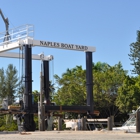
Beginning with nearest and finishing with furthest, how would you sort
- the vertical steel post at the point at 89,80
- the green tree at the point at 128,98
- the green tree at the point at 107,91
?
the vertical steel post at the point at 89,80, the green tree at the point at 128,98, the green tree at the point at 107,91

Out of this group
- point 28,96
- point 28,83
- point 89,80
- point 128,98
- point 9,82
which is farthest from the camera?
point 9,82

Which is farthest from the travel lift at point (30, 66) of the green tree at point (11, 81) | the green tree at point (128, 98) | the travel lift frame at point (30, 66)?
the green tree at point (11, 81)

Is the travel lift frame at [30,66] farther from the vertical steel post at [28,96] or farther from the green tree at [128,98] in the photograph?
the green tree at [128,98]

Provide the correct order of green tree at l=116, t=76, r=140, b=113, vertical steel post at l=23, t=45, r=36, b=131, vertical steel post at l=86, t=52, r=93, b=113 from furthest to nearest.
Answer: green tree at l=116, t=76, r=140, b=113 < vertical steel post at l=86, t=52, r=93, b=113 < vertical steel post at l=23, t=45, r=36, b=131

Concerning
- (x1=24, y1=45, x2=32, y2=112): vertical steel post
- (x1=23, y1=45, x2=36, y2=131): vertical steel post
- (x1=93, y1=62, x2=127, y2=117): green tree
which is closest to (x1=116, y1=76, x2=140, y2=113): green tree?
(x1=93, y1=62, x2=127, y2=117): green tree

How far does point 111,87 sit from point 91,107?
2126 centimetres

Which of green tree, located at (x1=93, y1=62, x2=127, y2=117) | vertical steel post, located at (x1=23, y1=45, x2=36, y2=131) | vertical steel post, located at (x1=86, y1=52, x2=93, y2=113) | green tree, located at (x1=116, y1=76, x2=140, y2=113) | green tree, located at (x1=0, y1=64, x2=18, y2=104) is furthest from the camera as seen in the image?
green tree, located at (x1=0, y1=64, x2=18, y2=104)

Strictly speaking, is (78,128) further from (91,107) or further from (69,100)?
(69,100)

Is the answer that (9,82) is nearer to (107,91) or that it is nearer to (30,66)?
(107,91)

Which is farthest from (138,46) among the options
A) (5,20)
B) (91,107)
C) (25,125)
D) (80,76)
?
(25,125)

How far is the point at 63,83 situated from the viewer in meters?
58.8

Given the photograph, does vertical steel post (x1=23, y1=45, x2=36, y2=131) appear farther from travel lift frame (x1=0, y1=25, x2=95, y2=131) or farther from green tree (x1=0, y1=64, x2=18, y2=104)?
green tree (x1=0, y1=64, x2=18, y2=104)

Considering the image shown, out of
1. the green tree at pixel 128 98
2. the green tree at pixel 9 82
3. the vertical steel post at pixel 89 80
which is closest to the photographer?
the vertical steel post at pixel 89 80

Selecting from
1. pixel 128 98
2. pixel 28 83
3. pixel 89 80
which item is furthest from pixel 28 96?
pixel 128 98
